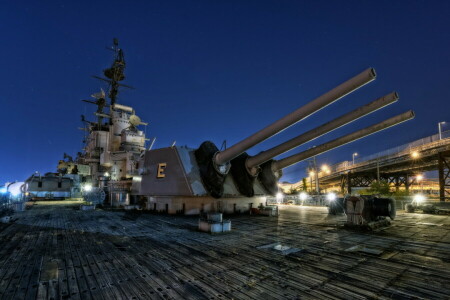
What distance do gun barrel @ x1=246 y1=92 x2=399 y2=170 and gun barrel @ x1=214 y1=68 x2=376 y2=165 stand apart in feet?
5.05

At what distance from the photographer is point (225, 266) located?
4.75m

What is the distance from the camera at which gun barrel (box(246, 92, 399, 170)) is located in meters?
7.48

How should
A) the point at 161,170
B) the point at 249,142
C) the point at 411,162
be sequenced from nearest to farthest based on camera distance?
the point at 249,142 < the point at 161,170 < the point at 411,162

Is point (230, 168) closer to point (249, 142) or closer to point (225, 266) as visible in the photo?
point (249, 142)

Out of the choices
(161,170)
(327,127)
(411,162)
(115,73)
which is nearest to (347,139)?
(327,127)

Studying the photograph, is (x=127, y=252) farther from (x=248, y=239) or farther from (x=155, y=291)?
(x=248, y=239)

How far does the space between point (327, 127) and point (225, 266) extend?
7127 millimetres

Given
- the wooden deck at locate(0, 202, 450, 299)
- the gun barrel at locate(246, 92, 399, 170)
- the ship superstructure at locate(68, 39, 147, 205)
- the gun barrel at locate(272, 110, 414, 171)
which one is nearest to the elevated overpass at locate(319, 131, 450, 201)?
the gun barrel at locate(272, 110, 414, 171)

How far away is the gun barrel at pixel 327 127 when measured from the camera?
7.48 metres

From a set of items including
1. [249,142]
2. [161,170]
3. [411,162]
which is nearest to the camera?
[249,142]

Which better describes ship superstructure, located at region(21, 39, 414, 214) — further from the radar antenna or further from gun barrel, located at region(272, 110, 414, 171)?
the radar antenna

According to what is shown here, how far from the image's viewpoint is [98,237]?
7785 mm

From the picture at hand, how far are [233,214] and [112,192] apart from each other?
12603mm

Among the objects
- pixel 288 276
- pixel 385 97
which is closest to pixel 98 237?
pixel 288 276
